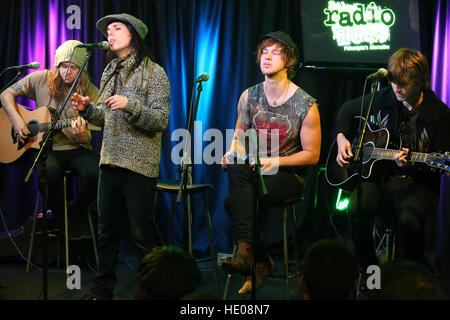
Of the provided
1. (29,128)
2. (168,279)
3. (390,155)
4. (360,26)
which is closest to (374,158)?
(390,155)

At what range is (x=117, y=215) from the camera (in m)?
3.20

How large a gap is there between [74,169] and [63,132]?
1.07 ft

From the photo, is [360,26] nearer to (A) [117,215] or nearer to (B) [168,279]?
(A) [117,215]

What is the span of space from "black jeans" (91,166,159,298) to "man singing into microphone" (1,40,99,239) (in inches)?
39.1

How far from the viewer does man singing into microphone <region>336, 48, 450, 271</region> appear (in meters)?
3.20

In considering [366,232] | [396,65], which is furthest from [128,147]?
[396,65]

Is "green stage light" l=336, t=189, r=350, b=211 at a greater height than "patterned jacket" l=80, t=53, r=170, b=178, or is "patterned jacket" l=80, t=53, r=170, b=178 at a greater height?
"patterned jacket" l=80, t=53, r=170, b=178

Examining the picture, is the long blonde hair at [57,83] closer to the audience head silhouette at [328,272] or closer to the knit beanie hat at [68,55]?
the knit beanie hat at [68,55]

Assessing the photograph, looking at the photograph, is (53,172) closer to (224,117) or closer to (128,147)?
(128,147)

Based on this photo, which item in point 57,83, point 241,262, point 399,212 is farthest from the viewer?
point 57,83

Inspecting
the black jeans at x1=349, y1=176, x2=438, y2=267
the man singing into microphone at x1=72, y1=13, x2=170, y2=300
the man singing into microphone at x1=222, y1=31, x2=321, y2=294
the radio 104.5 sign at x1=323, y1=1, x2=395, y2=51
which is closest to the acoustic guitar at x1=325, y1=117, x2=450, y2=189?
the black jeans at x1=349, y1=176, x2=438, y2=267

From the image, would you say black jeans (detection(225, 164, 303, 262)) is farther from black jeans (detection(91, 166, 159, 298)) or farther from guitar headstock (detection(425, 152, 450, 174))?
guitar headstock (detection(425, 152, 450, 174))

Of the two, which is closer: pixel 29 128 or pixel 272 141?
pixel 272 141
